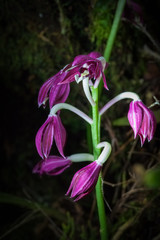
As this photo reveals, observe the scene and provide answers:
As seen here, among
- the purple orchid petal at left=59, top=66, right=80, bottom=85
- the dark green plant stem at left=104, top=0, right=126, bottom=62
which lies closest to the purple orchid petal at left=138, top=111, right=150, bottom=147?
the purple orchid petal at left=59, top=66, right=80, bottom=85

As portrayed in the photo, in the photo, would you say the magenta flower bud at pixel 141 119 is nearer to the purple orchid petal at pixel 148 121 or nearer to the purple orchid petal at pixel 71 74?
the purple orchid petal at pixel 148 121

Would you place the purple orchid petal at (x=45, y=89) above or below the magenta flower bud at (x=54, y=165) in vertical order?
above

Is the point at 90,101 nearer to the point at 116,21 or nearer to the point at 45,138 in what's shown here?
the point at 45,138

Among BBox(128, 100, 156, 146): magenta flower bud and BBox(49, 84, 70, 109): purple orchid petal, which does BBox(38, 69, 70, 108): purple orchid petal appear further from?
BBox(128, 100, 156, 146): magenta flower bud

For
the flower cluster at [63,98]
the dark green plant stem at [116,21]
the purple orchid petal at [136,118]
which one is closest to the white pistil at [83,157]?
the flower cluster at [63,98]

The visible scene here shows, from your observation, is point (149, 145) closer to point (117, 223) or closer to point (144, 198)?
point (144, 198)
